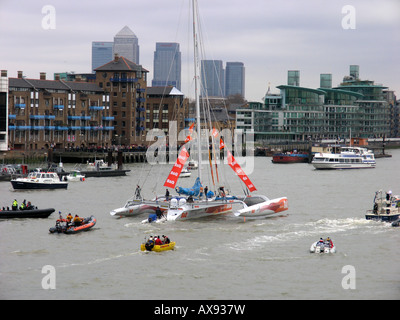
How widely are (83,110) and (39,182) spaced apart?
6054 centimetres

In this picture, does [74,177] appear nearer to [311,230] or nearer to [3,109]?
[3,109]

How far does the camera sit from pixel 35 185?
64.2 metres

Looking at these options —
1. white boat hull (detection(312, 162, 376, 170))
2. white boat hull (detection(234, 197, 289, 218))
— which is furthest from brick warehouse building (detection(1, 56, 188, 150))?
white boat hull (detection(234, 197, 289, 218))

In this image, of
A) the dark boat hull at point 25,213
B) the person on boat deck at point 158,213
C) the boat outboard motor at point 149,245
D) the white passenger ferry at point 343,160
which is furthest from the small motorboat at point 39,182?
the white passenger ferry at point 343,160

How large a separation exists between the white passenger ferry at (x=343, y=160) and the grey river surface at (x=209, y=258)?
5272 cm

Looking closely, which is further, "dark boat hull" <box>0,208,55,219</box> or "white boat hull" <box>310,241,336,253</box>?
"dark boat hull" <box>0,208,55,219</box>

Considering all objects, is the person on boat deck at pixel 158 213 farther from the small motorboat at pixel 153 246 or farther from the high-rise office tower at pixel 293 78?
the high-rise office tower at pixel 293 78

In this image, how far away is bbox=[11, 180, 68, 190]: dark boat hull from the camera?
63469 mm

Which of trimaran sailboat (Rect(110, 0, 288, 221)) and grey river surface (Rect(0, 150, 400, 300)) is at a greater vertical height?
trimaran sailboat (Rect(110, 0, 288, 221))

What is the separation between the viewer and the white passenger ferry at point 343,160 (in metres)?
105

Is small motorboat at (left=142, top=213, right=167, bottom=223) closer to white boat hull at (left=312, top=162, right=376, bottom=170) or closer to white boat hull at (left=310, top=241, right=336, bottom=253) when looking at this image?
white boat hull at (left=310, top=241, right=336, bottom=253)

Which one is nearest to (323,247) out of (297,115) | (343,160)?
(343,160)

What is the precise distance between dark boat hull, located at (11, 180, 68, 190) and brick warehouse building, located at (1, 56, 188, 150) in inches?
1796
